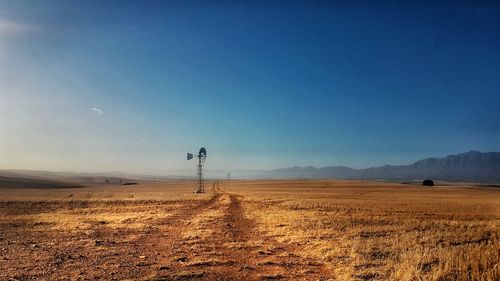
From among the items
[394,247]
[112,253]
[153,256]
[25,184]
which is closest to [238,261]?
[153,256]

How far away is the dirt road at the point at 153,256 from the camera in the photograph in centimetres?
1246

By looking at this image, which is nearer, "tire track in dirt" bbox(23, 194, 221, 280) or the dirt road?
the dirt road

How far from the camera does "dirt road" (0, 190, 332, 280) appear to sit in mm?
12461

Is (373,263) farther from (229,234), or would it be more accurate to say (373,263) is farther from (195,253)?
(229,234)

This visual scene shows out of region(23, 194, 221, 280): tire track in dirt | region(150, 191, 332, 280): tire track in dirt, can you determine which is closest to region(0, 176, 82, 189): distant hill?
region(23, 194, 221, 280): tire track in dirt

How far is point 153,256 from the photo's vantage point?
50.6ft

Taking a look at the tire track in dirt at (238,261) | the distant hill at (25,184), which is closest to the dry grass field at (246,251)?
the tire track in dirt at (238,261)

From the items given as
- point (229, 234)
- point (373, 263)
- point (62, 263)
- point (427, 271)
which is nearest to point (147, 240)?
point (229, 234)

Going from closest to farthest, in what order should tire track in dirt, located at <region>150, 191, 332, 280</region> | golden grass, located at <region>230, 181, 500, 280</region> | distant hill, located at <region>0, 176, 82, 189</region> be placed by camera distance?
golden grass, located at <region>230, 181, 500, 280</region> < tire track in dirt, located at <region>150, 191, 332, 280</region> < distant hill, located at <region>0, 176, 82, 189</region>

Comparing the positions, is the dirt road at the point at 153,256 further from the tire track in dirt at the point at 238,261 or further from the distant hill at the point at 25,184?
the distant hill at the point at 25,184

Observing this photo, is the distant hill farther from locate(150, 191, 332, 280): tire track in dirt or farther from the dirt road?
locate(150, 191, 332, 280): tire track in dirt

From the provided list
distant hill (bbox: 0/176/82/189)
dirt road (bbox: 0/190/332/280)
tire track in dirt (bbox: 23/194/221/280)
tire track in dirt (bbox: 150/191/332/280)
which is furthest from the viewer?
distant hill (bbox: 0/176/82/189)

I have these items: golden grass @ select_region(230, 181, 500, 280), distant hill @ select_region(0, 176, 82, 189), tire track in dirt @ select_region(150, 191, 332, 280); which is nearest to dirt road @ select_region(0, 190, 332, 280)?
tire track in dirt @ select_region(150, 191, 332, 280)

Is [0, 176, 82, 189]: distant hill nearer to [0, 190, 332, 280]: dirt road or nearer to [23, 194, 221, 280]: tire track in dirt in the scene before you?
[23, 194, 221, 280]: tire track in dirt
